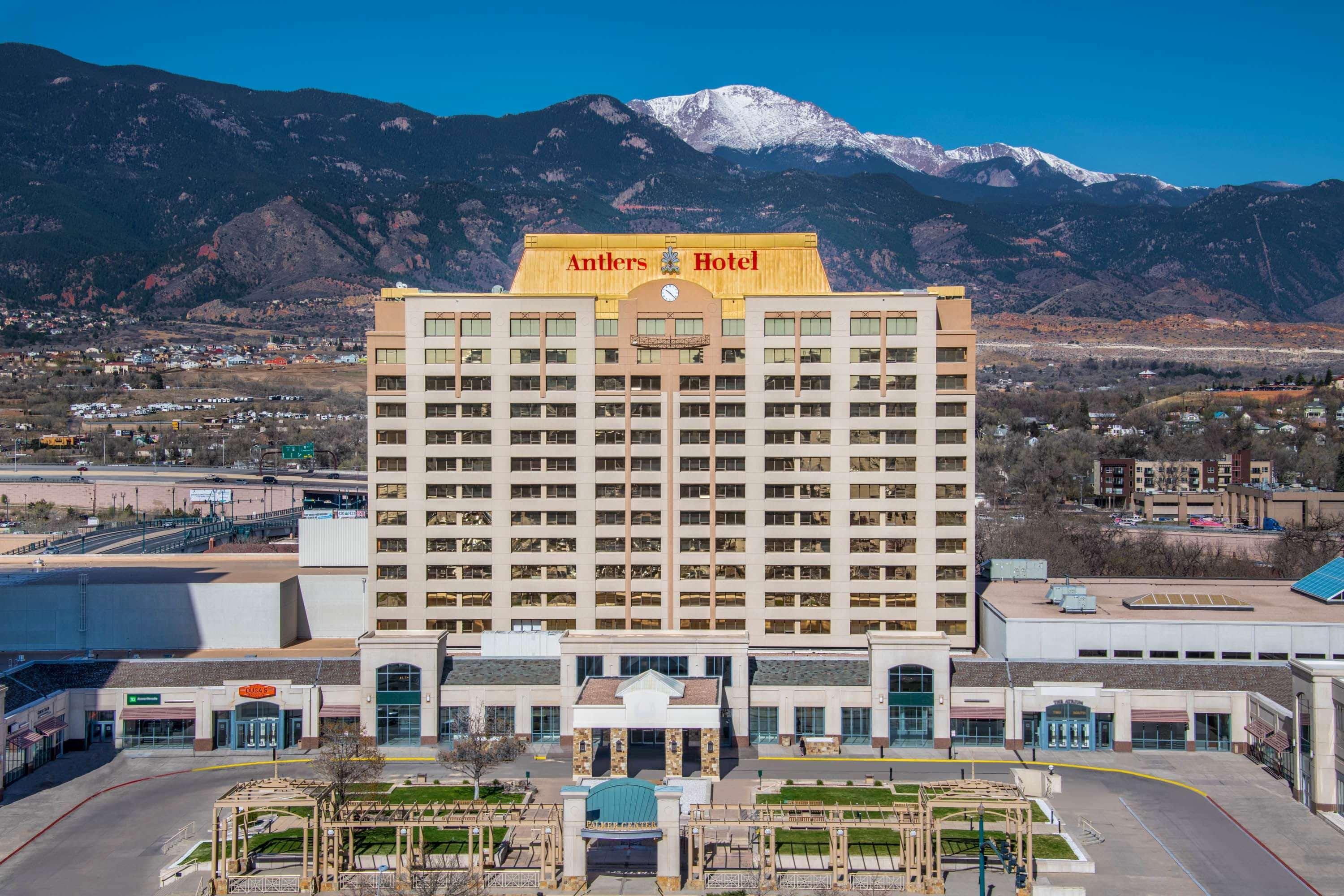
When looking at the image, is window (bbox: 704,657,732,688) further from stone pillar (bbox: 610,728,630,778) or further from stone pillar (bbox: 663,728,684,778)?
stone pillar (bbox: 610,728,630,778)

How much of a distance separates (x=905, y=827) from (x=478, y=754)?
24.8 metres

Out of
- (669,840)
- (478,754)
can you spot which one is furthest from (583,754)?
(669,840)

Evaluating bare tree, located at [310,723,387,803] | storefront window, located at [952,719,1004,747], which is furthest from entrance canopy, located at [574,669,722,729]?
storefront window, located at [952,719,1004,747]

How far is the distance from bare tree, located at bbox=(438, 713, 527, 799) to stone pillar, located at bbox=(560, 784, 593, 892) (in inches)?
464

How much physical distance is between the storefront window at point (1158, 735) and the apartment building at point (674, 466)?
13162mm

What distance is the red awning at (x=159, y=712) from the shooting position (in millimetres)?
87688

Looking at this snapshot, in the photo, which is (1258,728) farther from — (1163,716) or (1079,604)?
(1079,604)

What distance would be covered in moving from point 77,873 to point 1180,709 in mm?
63684

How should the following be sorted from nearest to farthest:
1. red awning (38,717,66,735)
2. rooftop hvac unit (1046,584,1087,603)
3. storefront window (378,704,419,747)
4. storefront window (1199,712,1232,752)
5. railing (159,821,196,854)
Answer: railing (159,821,196,854) → red awning (38,717,66,735) → storefront window (1199,712,1232,752) → storefront window (378,704,419,747) → rooftop hvac unit (1046,584,1087,603)

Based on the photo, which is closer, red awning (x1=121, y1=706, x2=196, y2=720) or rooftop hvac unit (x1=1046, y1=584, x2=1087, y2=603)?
red awning (x1=121, y1=706, x2=196, y2=720)

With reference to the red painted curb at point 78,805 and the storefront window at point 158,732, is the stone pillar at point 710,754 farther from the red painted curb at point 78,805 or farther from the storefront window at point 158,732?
the storefront window at point 158,732

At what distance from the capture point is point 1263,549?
177625 mm

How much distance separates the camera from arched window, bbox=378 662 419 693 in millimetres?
88812

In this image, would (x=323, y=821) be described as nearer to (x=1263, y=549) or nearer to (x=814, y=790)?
(x=814, y=790)
